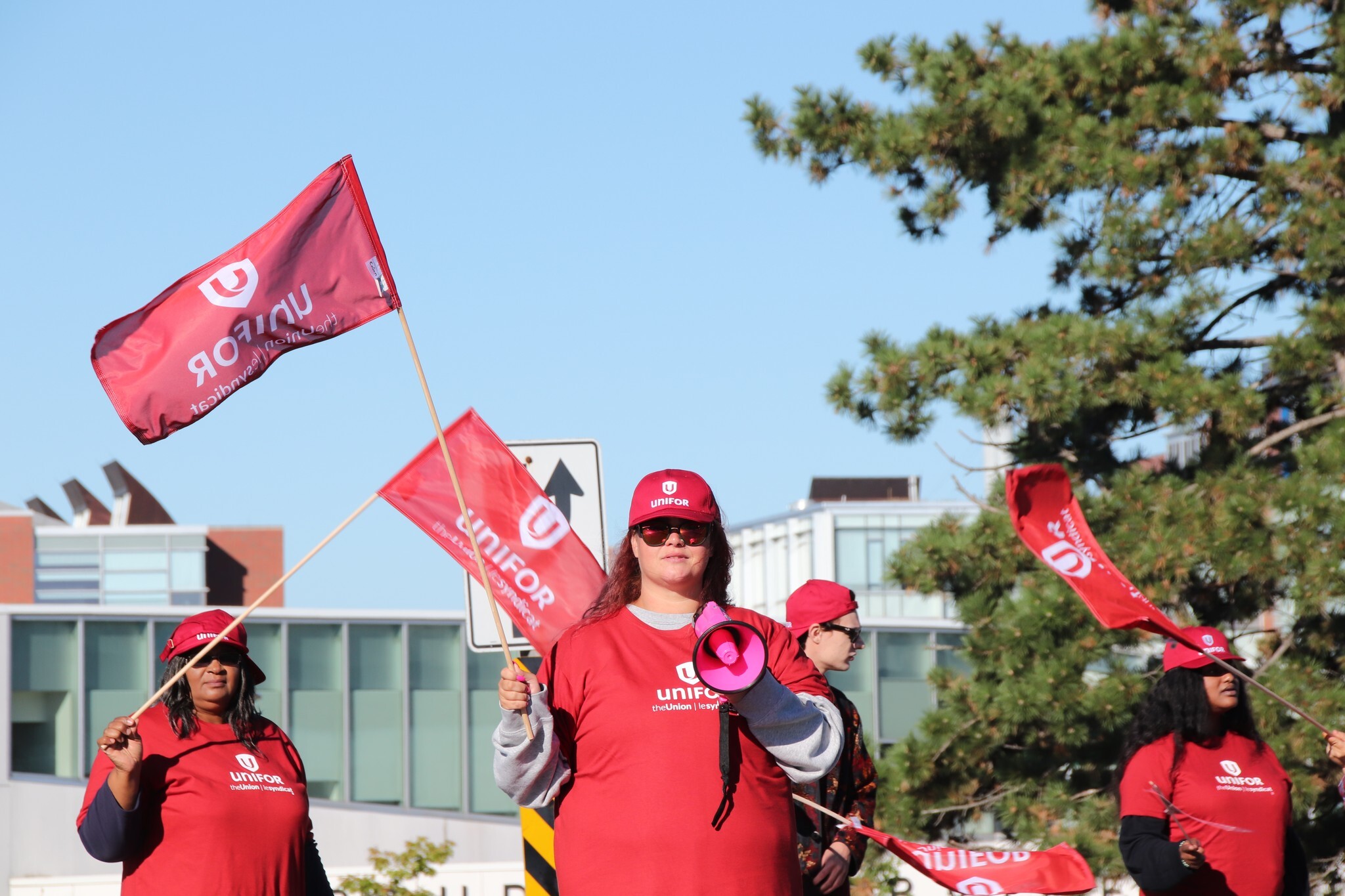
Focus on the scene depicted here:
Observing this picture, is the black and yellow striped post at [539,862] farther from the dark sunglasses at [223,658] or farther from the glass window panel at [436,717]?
the glass window panel at [436,717]

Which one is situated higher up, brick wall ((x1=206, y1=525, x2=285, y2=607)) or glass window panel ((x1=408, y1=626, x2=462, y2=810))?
brick wall ((x1=206, y1=525, x2=285, y2=607))

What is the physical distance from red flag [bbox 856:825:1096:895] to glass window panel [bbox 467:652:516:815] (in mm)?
25579

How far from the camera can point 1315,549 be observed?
35.4 feet

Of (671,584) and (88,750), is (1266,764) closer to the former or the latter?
(671,584)

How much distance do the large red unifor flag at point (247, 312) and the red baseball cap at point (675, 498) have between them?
1999 millimetres

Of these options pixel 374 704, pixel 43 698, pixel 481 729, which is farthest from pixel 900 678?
pixel 43 698

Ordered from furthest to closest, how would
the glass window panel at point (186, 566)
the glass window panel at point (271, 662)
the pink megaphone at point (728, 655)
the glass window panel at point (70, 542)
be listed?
the glass window panel at point (70, 542), the glass window panel at point (186, 566), the glass window panel at point (271, 662), the pink megaphone at point (728, 655)

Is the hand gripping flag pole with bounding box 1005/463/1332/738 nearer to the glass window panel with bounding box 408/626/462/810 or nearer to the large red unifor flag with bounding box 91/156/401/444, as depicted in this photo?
the large red unifor flag with bounding box 91/156/401/444

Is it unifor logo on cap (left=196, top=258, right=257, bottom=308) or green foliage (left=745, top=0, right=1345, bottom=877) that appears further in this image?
green foliage (left=745, top=0, right=1345, bottom=877)

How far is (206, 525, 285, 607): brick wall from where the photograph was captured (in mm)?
67312

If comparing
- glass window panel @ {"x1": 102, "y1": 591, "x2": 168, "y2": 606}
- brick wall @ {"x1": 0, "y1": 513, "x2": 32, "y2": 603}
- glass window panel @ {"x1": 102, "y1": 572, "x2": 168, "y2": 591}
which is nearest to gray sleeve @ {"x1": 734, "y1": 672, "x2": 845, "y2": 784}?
glass window panel @ {"x1": 102, "y1": 591, "x2": 168, "y2": 606}

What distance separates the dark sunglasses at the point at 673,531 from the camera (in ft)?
14.0

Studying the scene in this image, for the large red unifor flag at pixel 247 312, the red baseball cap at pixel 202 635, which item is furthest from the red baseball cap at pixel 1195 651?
the red baseball cap at pixel 202 635

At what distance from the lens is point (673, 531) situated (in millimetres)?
4277
